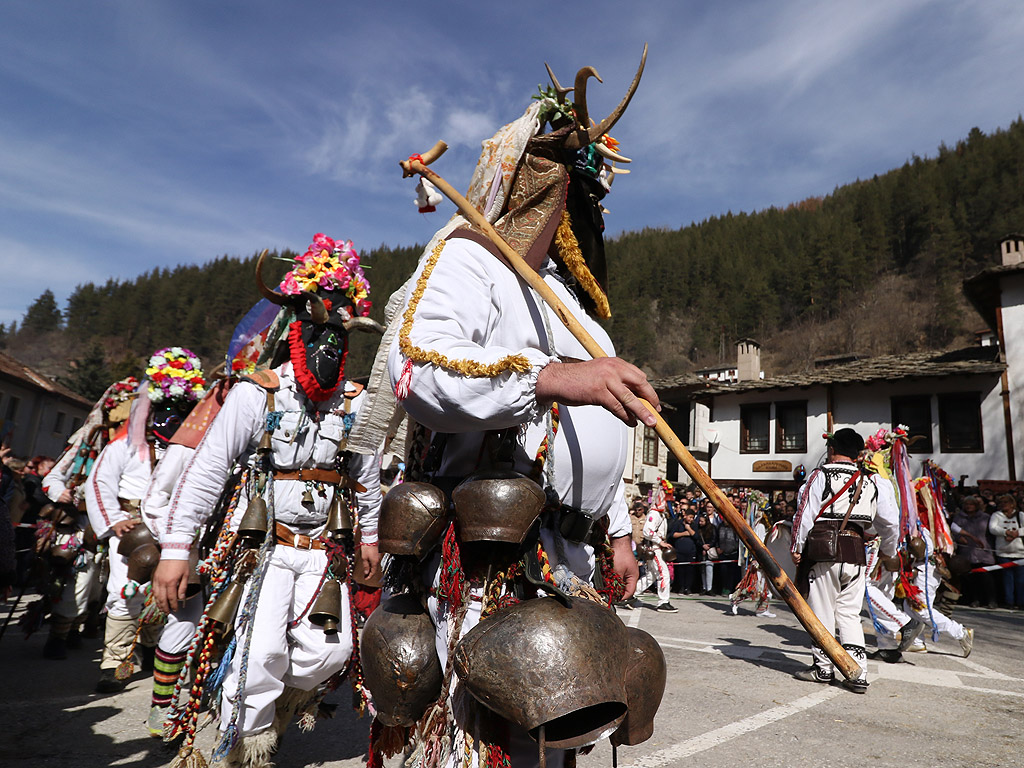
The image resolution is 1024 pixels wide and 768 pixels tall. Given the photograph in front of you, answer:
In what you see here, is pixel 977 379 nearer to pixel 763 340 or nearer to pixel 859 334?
pixel 859 334

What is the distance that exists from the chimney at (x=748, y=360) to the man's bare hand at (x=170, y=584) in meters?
29.1

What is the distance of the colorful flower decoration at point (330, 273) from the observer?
3828 millimetres

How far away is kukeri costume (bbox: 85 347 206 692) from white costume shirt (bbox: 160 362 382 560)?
196cm

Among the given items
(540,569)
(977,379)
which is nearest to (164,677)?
(540,569)

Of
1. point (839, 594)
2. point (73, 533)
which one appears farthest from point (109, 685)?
point (839, 594)

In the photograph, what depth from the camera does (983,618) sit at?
11117mm

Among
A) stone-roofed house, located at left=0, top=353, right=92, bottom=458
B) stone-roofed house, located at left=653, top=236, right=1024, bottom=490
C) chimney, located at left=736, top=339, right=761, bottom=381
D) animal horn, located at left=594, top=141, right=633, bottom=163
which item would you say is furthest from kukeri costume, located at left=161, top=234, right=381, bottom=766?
stone-roofed house, located at left=0, top=353, right=92, bottom=458

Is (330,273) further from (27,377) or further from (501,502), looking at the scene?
(27,377)

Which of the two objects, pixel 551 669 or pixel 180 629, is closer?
pixel 551 669

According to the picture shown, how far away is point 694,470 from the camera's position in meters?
1.69

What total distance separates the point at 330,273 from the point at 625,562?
2523 mm

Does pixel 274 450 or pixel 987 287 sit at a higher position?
pixel 987 287

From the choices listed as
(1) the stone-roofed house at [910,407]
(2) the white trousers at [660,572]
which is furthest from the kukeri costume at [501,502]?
(1) the stone-roofed house at [910,407]

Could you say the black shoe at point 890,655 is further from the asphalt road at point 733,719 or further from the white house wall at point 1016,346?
the white house wall at point 1016,346
